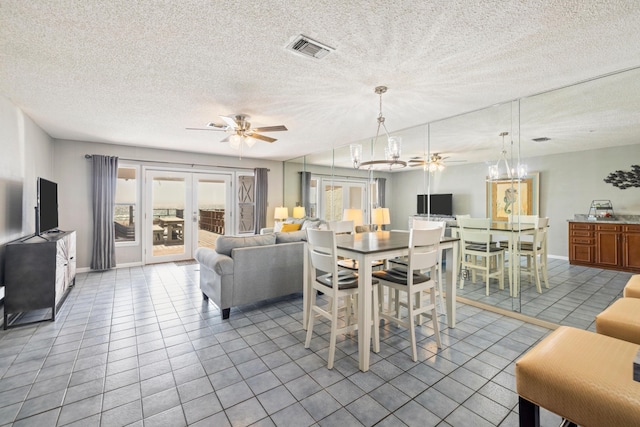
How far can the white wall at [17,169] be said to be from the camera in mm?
3023

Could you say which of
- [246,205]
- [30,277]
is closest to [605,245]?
[246,205]

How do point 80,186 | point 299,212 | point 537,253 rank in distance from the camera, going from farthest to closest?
point 299,212, point 80,186, point 537,253

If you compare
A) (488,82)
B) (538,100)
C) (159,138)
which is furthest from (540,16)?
(159,138)

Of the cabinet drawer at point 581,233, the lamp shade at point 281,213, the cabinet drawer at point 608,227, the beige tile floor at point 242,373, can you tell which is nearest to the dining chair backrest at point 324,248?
the beige tile floor at point 242,373

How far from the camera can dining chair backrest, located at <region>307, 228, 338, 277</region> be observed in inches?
85.8

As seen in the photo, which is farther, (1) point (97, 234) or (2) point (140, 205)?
(2) point (140, 205)

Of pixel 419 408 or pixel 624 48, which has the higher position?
pixel 624 48

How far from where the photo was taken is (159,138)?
4949 millimetres

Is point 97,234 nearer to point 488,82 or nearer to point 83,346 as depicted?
point 83,346

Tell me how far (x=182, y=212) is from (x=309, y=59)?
16.9 feet

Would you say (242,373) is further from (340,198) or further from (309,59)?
(340,198)

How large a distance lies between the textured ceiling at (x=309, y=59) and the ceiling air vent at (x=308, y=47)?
5 cm

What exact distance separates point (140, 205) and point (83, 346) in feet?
13.0

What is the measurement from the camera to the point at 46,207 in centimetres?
338
